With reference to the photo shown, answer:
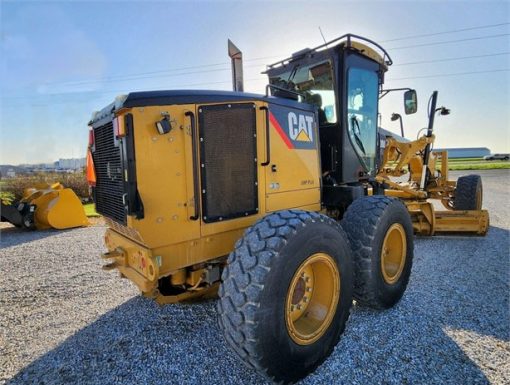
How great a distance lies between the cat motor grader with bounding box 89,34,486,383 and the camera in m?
2.21

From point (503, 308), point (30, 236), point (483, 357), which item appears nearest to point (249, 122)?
point (483, 357)

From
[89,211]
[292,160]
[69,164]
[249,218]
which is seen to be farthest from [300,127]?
[69,164]

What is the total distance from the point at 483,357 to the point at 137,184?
10.0ft

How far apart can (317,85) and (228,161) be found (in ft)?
6.08

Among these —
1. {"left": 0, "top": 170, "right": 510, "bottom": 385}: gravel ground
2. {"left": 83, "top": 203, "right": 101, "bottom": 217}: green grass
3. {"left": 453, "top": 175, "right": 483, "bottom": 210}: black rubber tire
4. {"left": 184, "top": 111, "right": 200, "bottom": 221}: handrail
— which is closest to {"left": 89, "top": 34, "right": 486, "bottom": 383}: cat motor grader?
{"left": 184, "top": 111, "right": 200, "bottom": 221}: handrail

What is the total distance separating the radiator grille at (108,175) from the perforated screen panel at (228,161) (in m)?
0.65

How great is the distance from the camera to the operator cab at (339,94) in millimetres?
3689

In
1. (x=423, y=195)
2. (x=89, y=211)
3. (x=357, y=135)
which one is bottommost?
(x=89, y=211)

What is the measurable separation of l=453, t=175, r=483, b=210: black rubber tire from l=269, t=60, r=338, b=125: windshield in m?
5.22

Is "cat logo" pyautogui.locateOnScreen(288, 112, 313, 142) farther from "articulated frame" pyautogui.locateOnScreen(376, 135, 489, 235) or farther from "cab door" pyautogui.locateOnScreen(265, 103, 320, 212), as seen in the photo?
"articulated frame" pyautogui.locateOnScreen(376, 135, 489, 235)

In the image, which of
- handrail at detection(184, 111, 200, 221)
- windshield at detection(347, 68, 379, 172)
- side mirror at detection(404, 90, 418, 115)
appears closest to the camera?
handrail at detection(184, 111, 200, 221)

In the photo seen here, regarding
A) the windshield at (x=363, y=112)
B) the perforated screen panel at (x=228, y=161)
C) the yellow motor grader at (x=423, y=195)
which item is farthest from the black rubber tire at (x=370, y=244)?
the yellow motor grader at (x=423, y=195)

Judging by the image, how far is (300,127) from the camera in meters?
3.20

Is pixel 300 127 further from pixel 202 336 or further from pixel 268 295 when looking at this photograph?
pixel 202 336
